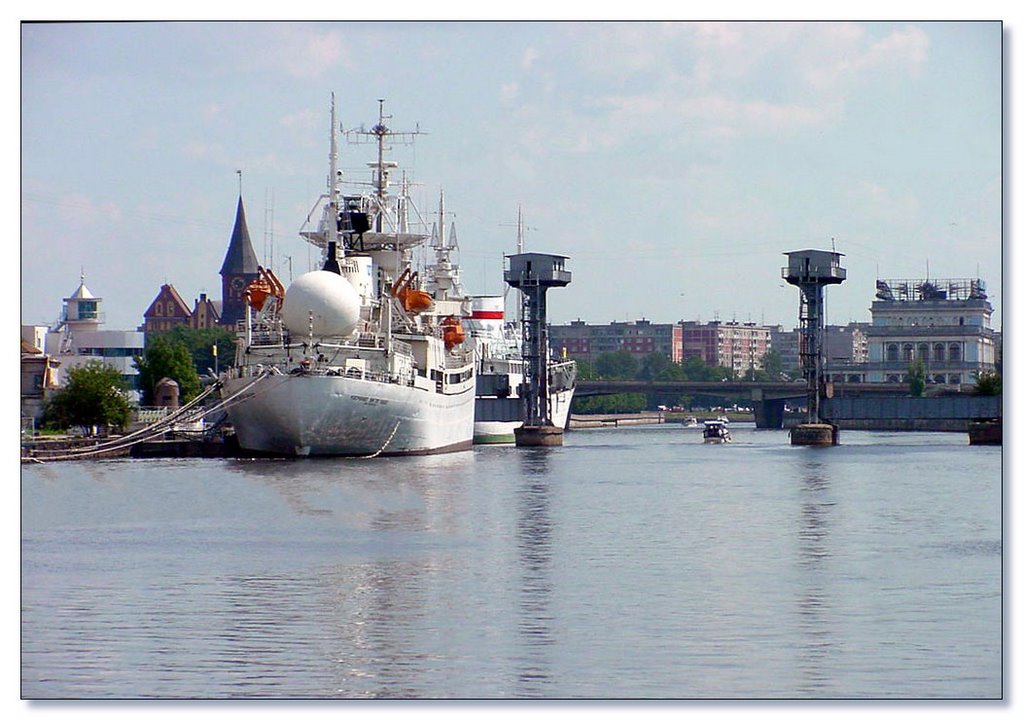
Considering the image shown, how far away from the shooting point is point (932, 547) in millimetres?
26094

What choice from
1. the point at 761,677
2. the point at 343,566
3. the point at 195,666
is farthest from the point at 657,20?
the point at 343,566

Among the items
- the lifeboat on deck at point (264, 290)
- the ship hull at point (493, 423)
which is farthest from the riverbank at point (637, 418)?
the lifeboat on deck at point (264, 290)

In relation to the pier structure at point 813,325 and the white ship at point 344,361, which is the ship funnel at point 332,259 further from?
the pier structure at point 813,325

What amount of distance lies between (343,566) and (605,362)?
12833 cm

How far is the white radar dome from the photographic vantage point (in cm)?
5206

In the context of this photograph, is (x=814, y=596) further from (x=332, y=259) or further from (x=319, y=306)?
(x=332, y=259)

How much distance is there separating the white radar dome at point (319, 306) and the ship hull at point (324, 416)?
7.17ft

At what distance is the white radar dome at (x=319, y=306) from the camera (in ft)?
171

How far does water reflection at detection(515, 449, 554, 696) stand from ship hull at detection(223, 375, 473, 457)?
10.6m

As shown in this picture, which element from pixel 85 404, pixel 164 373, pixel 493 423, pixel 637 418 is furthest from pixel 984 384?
pixel 637 418

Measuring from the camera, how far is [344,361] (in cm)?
5272

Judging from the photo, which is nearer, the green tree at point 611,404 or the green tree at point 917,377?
the green tree at point 917,377

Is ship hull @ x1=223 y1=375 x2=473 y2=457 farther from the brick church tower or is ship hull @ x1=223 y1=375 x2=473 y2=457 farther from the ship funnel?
the brick church tower

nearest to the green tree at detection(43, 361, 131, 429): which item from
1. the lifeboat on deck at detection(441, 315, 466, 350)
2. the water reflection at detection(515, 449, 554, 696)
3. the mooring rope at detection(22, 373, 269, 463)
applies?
the mooring rope at detection(22, 373, 269, 463)
